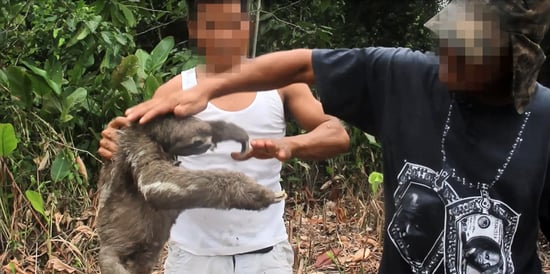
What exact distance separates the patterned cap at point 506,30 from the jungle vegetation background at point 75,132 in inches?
53.0

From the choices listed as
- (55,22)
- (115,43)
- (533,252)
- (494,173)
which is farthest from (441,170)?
(55,22)

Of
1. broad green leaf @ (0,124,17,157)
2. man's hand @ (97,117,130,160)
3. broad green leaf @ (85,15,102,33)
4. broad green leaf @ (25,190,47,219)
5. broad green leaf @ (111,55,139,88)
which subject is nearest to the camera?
man's hand @ (97,117,130,160)

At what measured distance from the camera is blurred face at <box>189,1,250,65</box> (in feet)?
5.24

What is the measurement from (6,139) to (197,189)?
1544mm

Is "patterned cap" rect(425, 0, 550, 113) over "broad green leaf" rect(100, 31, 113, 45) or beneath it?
over

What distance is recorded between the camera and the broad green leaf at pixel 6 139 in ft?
9.61

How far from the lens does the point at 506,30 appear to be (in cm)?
137

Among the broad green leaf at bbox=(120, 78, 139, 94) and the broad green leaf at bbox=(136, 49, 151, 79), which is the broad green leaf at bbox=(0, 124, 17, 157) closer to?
the broad green leaf at bbox=(120, 78, 139, 94)

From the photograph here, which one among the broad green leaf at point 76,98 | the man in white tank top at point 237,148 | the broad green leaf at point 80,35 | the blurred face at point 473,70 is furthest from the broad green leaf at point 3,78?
the blurred face at point 473,70

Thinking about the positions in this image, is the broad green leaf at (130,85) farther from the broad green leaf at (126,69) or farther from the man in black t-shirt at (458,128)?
the man in black t-shirt at (458,128)

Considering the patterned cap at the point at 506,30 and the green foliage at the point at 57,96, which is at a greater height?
the patterned cap at the point at 506,30

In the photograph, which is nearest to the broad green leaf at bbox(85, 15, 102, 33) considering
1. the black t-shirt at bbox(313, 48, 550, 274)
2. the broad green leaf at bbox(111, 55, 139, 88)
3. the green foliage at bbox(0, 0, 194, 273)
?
the green foliage at bbox(0, 0, 194, 273)

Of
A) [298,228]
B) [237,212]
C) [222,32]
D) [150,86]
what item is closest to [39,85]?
[150,86]

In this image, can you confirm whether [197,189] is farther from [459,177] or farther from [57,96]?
[57,96]
